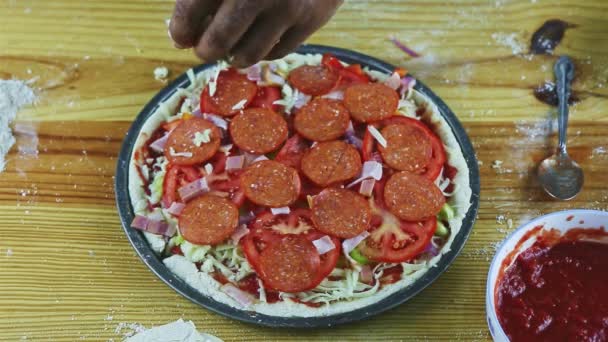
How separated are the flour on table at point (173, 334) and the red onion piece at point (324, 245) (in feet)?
1.74

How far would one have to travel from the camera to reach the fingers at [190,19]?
2.01m

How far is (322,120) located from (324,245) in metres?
0.61

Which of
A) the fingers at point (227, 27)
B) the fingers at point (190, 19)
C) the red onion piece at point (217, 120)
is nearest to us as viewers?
the fingers at point (227, 27)

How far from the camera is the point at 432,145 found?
106 inches

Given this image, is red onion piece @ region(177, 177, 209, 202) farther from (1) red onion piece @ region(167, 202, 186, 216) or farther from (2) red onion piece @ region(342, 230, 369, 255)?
(2) red onion piece @ region(342, 230, 369, 255)

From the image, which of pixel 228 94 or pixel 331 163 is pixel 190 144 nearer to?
pixel 228 94

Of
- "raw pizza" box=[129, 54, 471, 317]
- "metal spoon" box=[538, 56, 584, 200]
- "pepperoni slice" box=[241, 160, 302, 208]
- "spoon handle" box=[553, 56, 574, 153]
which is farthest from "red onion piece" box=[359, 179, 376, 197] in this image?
"spoon handle" box=[553, 56, 574, 153]

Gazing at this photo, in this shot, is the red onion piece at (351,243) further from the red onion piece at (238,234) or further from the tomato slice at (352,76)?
the tomato slice at (352,76)

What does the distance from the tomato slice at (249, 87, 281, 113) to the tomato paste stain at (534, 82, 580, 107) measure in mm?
1318

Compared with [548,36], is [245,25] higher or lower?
higher

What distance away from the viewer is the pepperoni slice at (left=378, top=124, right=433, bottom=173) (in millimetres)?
2605

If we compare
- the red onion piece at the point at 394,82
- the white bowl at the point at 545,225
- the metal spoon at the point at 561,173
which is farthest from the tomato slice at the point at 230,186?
the metal spoon at the point at 561,173

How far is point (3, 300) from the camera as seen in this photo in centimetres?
253

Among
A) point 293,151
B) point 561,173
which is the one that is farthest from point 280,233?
point 561,173
